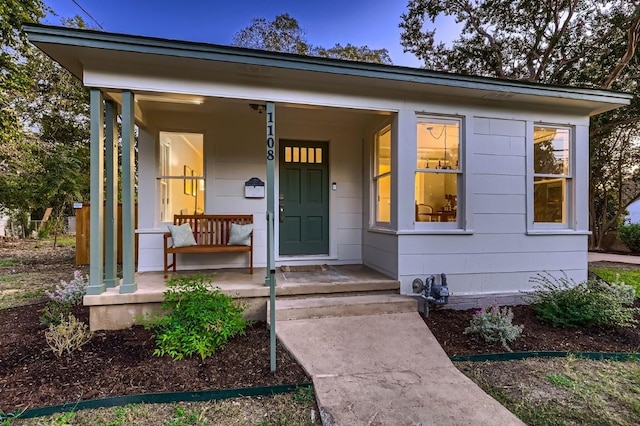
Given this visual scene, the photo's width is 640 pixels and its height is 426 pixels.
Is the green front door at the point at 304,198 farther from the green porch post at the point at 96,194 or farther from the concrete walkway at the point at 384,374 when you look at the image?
the green porch post at the point at 96,194

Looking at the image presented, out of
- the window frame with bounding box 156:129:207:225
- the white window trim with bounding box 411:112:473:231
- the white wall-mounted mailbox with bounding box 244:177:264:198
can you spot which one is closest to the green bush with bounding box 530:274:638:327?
the white window trim with bounding box 411:112:473:231

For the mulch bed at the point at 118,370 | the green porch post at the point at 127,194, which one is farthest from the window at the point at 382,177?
the green porch post at the point at 127,194

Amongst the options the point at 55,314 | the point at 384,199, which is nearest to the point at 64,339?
the point at 55,314

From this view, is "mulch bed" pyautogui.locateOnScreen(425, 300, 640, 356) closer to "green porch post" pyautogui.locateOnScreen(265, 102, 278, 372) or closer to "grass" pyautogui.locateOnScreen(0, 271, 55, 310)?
"green porch post" pyautogui.locateOnScreen(265, 102, 278, 372)

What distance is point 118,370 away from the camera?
95.8 inches

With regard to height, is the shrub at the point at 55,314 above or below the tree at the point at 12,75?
below

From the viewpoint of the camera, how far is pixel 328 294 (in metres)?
3.58

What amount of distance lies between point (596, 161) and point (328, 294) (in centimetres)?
1029

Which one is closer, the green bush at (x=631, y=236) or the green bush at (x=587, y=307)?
the green bush at (x=587, y=307)

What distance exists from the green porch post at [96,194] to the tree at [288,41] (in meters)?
9.98

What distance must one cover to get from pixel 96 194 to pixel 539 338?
459 centimetres

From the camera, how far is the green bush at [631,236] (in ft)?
28.7

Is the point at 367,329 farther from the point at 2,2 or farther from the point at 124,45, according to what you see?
the point at 2,2

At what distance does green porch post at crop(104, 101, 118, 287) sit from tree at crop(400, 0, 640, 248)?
853cm
